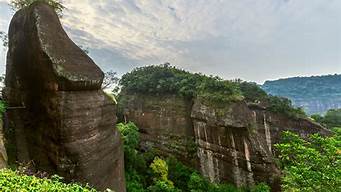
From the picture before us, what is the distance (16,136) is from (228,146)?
13950 mm

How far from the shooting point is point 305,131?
82.0 ft

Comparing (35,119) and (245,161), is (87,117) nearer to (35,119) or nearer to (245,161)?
(35,119)

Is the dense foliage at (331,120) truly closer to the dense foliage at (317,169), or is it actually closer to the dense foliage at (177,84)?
the dense foliage at (177,84)

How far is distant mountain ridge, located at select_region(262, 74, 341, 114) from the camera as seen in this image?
120938 mm

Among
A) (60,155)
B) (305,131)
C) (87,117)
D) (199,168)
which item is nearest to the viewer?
(60,155)

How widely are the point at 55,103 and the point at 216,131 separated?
13.7 m

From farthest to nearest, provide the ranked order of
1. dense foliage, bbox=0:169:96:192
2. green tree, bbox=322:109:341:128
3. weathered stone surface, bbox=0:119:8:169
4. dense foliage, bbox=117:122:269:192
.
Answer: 1. green tree, bbox=322:109:341:128
2. dense foliage, bbox=117:122:269:192
3. weathered stone surface, bbox=0:119:8:169
4. dense foliage, bbox=0:169:96:192

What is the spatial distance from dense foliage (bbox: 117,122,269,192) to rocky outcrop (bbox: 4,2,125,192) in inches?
310

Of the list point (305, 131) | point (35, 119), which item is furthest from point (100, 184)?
point (305, 131)

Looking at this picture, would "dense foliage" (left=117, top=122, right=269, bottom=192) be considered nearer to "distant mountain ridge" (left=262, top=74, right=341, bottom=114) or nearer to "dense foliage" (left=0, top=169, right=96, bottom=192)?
"dense foliage" (left=0, top=169, right=96, bottom=192)

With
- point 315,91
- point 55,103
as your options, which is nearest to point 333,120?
point 55,103

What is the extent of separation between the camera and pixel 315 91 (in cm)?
12475

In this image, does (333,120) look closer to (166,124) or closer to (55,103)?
(166,124)

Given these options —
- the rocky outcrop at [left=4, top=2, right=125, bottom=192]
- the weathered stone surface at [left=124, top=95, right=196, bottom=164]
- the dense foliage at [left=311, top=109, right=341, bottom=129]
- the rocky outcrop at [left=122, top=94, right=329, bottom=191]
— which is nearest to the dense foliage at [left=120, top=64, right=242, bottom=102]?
the rocky outcrop at [left=122, top=94, right=329, bottom=191]
